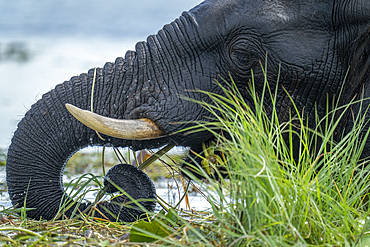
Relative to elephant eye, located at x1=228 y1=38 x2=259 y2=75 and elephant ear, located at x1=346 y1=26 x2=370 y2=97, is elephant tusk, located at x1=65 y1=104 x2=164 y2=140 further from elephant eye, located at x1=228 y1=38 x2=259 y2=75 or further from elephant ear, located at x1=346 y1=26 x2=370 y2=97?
elephant ear, located at x1=346 y1=26 x2=370 y2=97

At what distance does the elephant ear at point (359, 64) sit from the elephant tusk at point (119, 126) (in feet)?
3.66

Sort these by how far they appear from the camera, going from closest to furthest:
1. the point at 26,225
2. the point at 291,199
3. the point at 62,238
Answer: the point at 291,199
the point at 62,238
the point at 26,225

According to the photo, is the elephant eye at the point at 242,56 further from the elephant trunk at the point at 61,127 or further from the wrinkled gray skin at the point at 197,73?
the elephant trunk at the point at 61,127

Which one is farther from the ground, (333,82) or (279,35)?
(279,35)

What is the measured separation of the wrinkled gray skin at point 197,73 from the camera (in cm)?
286

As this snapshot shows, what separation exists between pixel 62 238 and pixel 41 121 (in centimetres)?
103

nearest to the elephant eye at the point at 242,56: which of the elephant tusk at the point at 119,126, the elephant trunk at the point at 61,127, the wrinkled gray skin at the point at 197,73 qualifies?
the wrinkled gray skin at the point at 197,73

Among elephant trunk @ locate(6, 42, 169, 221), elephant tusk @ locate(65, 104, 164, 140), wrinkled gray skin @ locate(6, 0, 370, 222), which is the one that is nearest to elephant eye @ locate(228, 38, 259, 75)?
wrinkled gray skin @ locate(6, 0, 370, 222)

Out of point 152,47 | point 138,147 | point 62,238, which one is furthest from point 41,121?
point 62,238

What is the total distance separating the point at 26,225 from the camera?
2654 millimetres

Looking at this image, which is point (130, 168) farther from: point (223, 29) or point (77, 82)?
point (223, 29)

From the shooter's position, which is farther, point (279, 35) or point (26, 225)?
point (279, 35)

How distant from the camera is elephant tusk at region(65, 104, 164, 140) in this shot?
269cm

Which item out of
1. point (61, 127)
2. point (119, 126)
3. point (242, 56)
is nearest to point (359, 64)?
point (242, 56)
